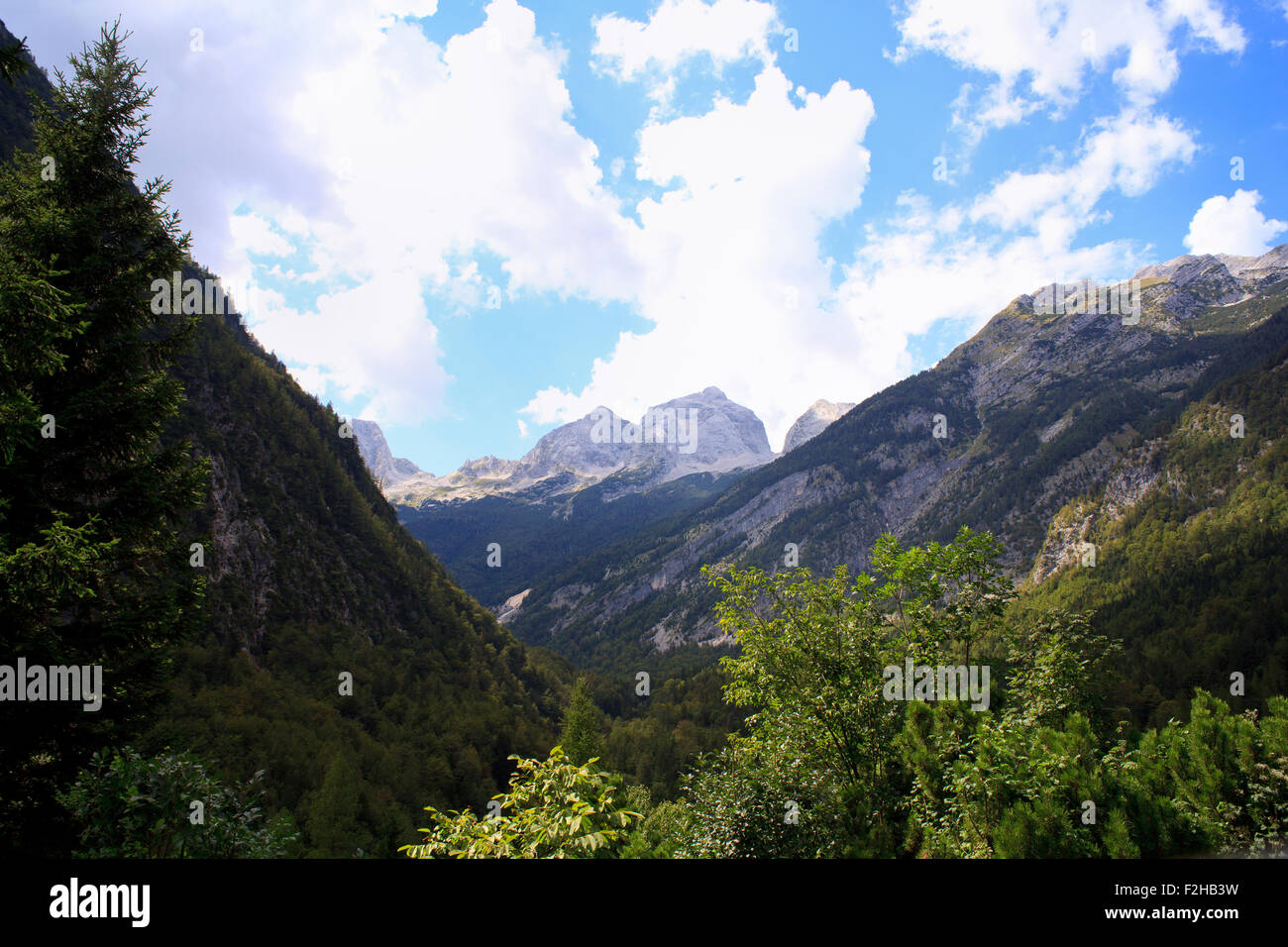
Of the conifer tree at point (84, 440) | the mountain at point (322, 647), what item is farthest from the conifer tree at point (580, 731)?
the conifer tree at point (84, 440)

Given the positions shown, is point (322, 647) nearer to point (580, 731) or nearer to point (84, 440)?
point (580, 731)

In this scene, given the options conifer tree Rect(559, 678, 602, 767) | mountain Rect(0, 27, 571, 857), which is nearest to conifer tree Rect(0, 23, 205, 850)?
mountain Rect(0, 27, 571, 857)

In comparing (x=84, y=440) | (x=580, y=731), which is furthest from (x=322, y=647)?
(x=84, y=440)

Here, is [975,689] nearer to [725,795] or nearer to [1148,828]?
[1148,828]

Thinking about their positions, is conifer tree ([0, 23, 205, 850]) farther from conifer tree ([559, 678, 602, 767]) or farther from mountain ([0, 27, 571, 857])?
conifer tree ([559, 678, 602, 767])

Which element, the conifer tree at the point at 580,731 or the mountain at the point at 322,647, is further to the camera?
the conifer tree at the point at 580,731

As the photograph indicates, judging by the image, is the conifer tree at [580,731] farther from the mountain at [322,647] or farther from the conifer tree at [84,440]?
the conifer tree at [84,440]

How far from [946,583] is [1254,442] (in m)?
245

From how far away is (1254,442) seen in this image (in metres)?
178

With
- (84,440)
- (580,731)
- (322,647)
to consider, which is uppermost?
(84,440)

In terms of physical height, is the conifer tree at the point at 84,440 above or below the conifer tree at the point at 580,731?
above
